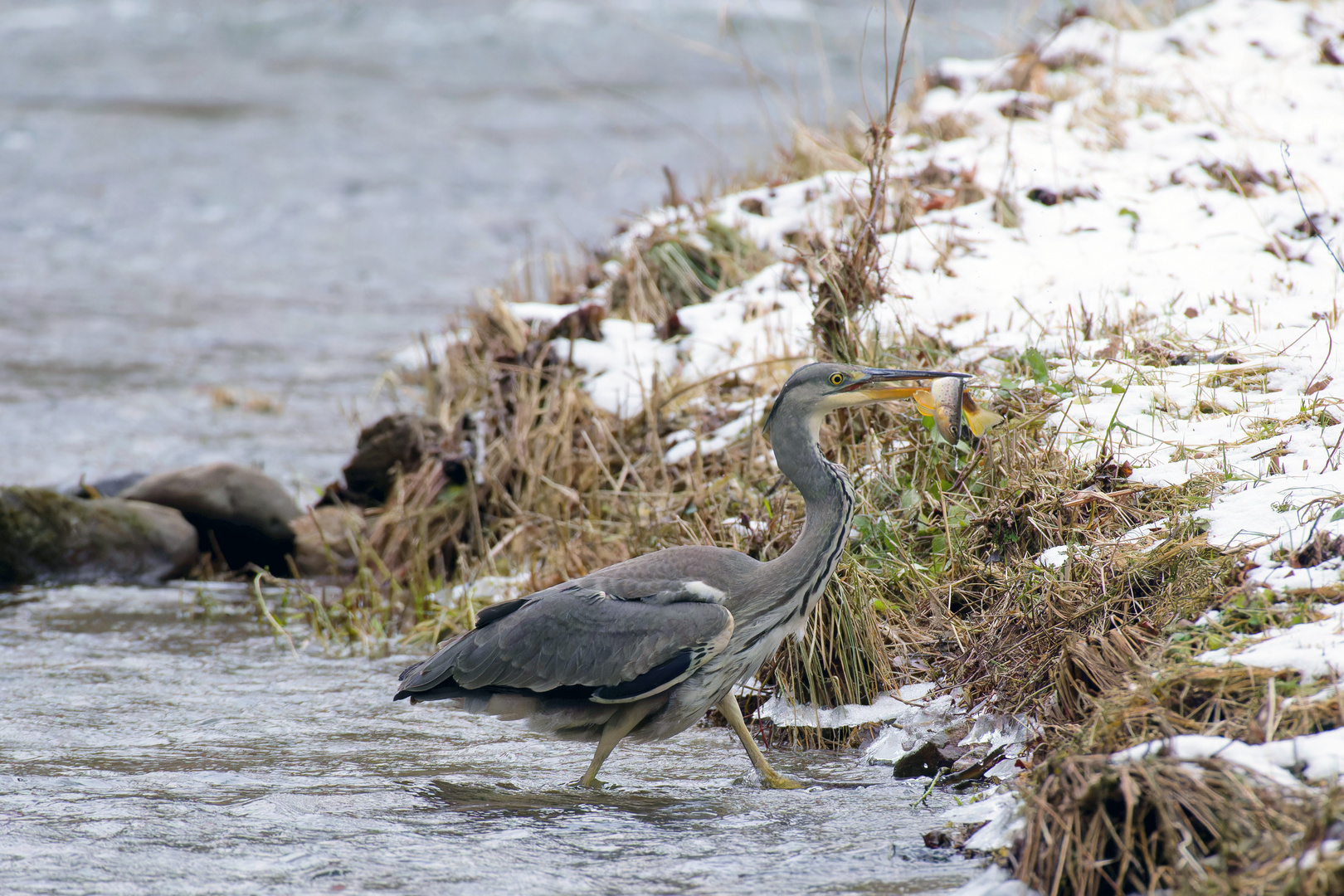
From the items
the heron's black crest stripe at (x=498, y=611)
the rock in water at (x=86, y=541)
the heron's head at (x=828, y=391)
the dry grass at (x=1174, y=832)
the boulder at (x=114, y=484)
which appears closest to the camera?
the dry grass at (x=1174, y=832)

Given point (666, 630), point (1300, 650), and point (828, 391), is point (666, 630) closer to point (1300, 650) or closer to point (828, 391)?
point (828, 391)

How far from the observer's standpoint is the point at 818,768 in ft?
14.9

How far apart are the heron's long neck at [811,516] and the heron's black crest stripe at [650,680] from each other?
0.41 m

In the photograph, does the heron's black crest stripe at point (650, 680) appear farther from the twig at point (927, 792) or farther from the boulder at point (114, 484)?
the boulder at point (114, 484)

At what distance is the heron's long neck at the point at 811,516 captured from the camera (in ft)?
14.6

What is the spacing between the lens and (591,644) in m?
4.45

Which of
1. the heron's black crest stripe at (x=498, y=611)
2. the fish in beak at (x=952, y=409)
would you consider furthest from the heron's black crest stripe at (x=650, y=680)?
the fish in beak at (x=952, y=409)

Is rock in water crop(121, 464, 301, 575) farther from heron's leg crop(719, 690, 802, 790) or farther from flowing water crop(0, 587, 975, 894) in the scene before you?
heron's leg crop(719, 690, 802, 790)

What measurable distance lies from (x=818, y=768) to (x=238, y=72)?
21.6 metres

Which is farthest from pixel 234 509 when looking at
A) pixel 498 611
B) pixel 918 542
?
pixel 918 542

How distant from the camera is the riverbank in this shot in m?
3.35

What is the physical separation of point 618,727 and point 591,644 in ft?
1.01

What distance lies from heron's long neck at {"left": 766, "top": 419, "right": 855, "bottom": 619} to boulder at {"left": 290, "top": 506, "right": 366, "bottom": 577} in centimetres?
355

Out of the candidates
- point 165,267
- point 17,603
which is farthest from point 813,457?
point 165,267
